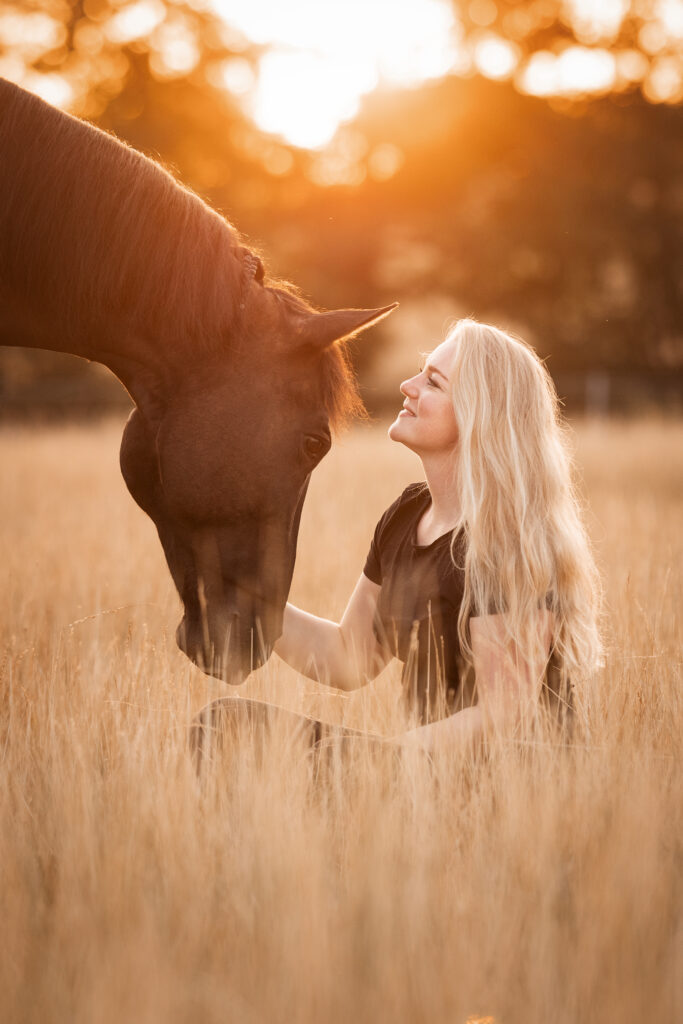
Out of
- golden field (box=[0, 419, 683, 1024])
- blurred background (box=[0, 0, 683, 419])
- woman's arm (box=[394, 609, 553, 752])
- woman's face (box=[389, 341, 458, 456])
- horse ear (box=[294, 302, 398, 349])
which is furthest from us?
blurred background (box=[0, 0, 683, 419])

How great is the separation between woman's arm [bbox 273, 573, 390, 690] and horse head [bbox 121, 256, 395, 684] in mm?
108

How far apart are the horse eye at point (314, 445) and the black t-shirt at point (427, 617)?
0.31 meters

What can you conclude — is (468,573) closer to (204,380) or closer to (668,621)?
(204,380)

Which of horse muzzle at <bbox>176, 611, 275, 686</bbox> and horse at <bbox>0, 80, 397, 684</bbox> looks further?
horse muzzle at <bbox>176, 611, 275, 686</bbox>

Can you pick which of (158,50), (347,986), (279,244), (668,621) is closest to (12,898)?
(347,986)

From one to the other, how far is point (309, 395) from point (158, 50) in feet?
82.0

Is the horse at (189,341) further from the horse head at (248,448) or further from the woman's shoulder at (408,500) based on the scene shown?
the woman's shoulder at (408,500)

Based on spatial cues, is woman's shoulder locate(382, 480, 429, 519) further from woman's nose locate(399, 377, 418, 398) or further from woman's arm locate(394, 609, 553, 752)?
woman's arm locate(394, 609, 553, 752)

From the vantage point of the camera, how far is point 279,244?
2391cm

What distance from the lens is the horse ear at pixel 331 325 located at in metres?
2.98

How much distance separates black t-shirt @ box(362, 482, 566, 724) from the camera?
267 cm

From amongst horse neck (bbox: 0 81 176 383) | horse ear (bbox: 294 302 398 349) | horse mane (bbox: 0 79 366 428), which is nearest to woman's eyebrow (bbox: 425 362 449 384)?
horse ear (bbox: 294 302 398 349)

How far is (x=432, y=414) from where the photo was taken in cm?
282

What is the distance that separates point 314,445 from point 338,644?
648 millimetres
